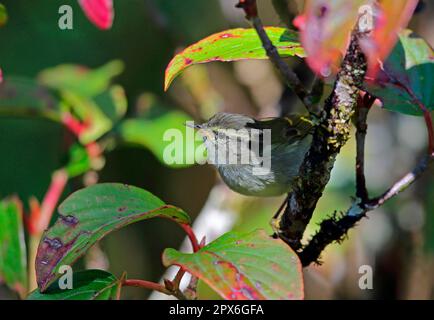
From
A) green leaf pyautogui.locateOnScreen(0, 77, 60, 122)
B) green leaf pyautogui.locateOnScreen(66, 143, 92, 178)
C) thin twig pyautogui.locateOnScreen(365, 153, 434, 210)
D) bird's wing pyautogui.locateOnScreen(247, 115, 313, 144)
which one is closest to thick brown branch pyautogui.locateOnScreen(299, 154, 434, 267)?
thin twig pyautogui.locateOnScreen(365, 153, 434, 210)

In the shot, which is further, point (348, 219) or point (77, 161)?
point (77, 161)

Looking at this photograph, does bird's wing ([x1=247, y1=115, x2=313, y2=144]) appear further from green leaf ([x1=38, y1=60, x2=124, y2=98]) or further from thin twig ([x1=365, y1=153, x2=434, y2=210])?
thin twig ([x1=365, y1=153, x2=434, y2=210])

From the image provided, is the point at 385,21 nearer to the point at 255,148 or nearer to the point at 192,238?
the point at 192,238

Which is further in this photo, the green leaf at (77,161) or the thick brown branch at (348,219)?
the green leaf at (77,161)

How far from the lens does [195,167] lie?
3686mm

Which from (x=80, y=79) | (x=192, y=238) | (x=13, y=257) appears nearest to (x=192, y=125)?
(x=80, y=79)

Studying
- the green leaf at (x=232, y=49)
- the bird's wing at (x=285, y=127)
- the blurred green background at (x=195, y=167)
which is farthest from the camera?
the blurred green background at (x=195, y=167)

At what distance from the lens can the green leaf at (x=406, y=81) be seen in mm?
1363

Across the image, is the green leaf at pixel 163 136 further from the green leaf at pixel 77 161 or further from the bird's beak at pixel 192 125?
the green leaf at pixel 77 161

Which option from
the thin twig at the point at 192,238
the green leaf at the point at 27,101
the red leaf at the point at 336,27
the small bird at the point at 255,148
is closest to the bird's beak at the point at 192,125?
the small bird at the point at 255,148

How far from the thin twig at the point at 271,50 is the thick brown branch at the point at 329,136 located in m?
0.05

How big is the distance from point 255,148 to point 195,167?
4.79 ft

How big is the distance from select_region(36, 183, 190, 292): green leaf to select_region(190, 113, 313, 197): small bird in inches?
34.1

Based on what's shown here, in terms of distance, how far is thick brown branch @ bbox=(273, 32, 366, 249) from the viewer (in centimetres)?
108
